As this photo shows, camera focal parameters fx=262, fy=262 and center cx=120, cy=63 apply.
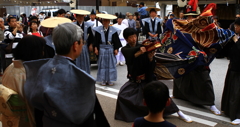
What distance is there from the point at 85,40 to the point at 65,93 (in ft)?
15.3

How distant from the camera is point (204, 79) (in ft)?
15.0

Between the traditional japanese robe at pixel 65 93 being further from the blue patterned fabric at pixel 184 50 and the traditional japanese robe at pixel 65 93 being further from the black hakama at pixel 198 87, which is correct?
the black hakama at pixel 198 87

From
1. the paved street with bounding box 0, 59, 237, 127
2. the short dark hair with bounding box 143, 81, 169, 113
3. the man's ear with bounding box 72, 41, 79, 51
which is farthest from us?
the paved street with bounding box 0, 59, 237, 127

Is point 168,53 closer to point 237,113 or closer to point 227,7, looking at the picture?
point 237,113

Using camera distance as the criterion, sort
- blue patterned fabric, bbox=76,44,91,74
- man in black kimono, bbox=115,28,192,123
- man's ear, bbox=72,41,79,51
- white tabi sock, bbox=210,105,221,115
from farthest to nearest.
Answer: blue patterned fabric, bbox=76,44,91,74, white tabi sock, bbox=210,105,221,115, man in black kimono, bbox=115,28,192,123, man's ear, bbox=72,41,79,51

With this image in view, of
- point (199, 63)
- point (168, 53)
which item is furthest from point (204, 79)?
point (168, 53)

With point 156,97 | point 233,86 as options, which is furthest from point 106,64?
point 156,97

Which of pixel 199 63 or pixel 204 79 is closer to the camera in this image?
pixel 199 63

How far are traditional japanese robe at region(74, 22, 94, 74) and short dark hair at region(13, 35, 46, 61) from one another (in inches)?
135

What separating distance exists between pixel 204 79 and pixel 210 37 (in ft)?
2.44

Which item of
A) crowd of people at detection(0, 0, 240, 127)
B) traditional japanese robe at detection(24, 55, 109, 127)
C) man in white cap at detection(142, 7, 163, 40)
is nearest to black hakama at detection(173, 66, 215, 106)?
crowd of people at detection(0, 0, 240, 127)

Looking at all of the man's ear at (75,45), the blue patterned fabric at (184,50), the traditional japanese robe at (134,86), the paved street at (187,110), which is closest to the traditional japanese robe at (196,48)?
the blue patterned fabric at (184,50)

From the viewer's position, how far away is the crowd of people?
1.76 m

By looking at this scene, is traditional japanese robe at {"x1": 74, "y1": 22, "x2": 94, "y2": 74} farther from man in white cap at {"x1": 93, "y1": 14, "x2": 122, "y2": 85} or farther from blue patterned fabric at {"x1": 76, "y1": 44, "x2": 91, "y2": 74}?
man in white cap at {"x1": 93, "y1": 14, "x2": 122, "y2": 85}
